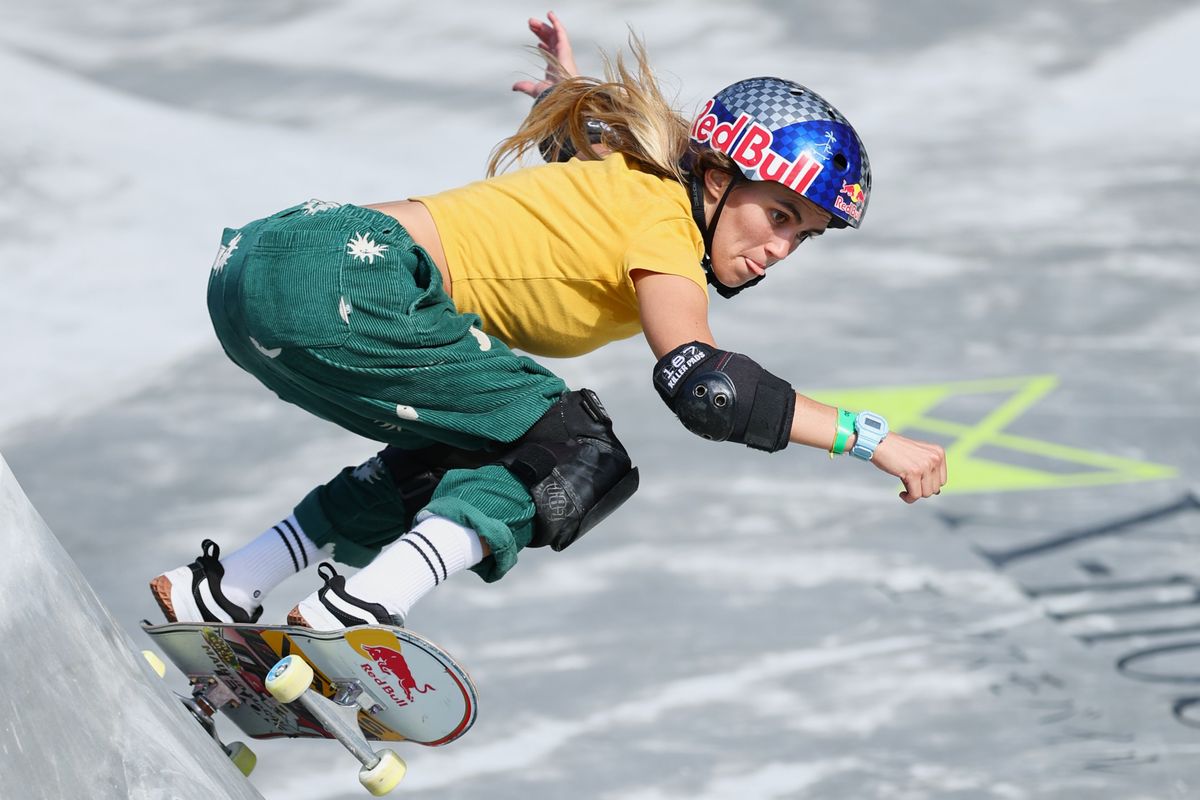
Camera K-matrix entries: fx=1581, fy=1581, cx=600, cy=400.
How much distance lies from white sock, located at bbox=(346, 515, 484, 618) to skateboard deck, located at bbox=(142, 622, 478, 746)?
0.38ft

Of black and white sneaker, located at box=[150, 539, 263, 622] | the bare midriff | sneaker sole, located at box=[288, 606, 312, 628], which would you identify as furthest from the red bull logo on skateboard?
black and white sneaker, located at box=[150, 539, 263, 622]

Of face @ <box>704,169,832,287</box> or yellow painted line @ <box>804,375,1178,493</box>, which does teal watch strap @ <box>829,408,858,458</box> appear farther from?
yellow painted line @ <box>804,375,1178,493</box>

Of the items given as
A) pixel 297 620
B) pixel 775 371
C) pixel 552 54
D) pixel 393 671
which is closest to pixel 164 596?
pixel 297 620

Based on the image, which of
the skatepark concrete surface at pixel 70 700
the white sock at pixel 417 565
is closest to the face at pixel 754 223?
the white sock at pixel 417 565

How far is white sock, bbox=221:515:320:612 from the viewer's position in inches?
153

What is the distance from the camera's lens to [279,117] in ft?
34.4

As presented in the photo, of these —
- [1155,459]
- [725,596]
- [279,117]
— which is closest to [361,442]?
[725,596]

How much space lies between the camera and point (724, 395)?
11.0ft

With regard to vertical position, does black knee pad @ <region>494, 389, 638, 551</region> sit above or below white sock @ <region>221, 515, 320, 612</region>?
above

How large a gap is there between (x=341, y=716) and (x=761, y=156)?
5.25ft

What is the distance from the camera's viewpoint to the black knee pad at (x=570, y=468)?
3516 mm

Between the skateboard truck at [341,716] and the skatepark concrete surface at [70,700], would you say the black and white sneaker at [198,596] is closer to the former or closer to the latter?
the skateboard truck at [341,716]

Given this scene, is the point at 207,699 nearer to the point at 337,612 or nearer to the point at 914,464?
the point at 337,612

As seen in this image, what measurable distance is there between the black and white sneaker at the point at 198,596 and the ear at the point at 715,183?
1.46m
